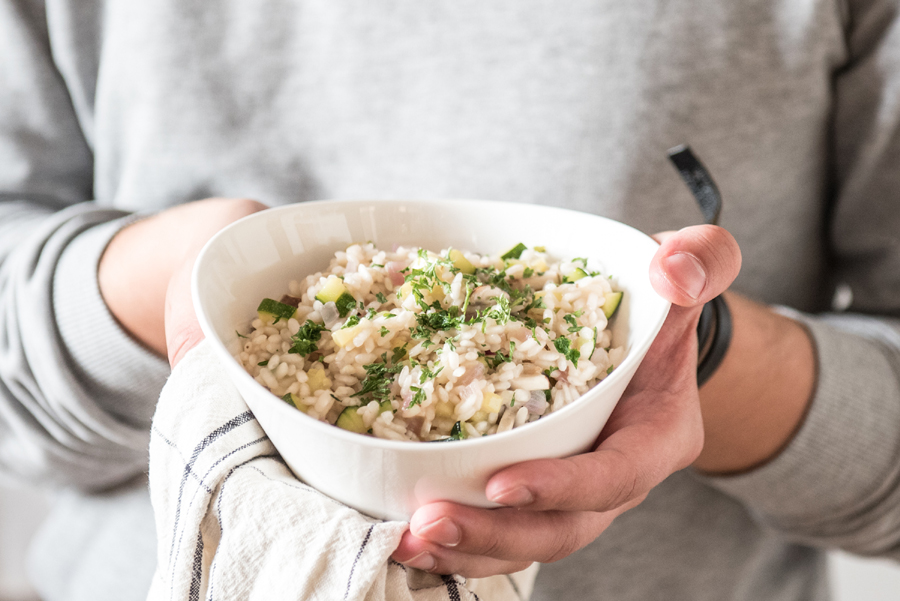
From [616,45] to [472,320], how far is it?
76 centimetres

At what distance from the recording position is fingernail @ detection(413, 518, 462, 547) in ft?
1.78

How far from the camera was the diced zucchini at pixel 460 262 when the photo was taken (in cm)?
76

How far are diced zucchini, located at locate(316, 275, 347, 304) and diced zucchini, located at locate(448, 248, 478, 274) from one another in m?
0.15

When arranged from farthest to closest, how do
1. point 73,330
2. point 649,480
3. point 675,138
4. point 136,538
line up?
point 136,538 < point 675,138 < point 73,330 < point 649,480

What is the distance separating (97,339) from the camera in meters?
1.03

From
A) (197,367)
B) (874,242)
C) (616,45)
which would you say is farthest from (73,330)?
(874,242)

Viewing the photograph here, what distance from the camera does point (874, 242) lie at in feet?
4.10

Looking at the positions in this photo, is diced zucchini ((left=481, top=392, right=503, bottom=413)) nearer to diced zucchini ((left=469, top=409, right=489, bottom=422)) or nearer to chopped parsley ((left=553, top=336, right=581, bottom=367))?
diced zucchini ((left=469, top=409, right=489, bottom=422))

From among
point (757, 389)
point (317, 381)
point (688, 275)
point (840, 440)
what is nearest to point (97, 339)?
point (317, 381)

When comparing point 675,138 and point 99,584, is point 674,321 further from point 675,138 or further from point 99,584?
point 99,584

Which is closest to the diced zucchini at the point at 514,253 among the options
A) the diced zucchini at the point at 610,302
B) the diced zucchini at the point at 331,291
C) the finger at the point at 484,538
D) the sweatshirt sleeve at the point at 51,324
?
the diced zucchini at the point at 610,302

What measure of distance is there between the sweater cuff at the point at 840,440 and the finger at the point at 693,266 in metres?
0.64

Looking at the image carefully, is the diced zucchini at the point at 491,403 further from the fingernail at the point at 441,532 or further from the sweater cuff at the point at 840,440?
the sweater cuff at the point at 840,440

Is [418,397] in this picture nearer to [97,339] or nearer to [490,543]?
[490,543]
